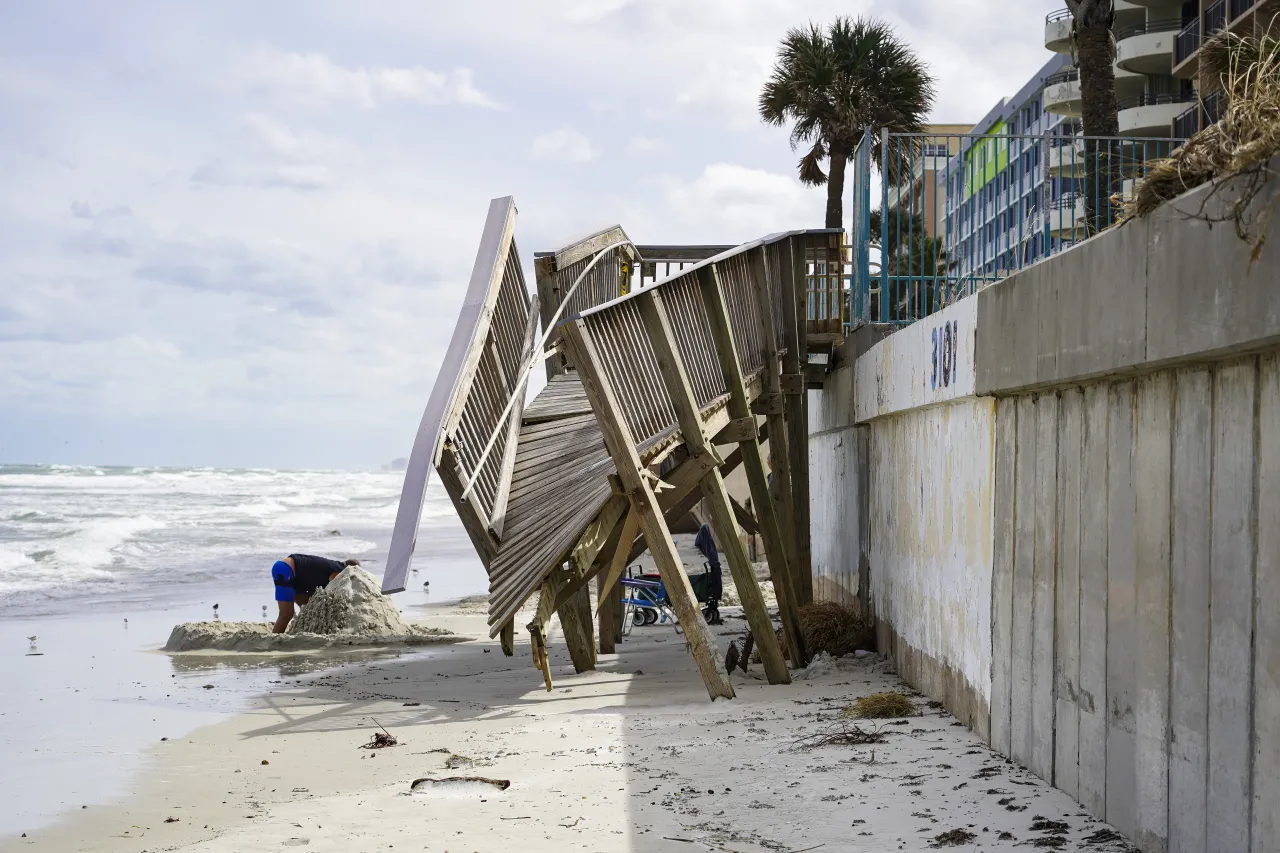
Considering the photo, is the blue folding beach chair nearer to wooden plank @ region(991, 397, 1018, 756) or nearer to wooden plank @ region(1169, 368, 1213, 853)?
wooden plank @ region(991, 397, 1018, 756)

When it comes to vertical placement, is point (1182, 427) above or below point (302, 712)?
above

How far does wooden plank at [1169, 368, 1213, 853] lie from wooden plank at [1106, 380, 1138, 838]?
0.37 m

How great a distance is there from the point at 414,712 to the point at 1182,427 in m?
6.78

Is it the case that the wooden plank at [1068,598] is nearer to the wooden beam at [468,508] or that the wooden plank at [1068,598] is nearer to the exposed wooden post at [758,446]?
the wooden beam at [468,508]

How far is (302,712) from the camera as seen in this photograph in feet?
33.2

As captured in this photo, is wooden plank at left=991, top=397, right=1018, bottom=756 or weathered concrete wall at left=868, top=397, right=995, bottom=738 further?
weathered concrete wall at left=868, top=397, right=995, bottom=738

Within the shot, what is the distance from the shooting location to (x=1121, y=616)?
197 inches

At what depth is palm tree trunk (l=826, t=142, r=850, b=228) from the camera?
28.1m

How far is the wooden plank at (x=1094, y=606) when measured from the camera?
523 centimetres

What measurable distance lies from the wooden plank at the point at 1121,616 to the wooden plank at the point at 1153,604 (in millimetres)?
53

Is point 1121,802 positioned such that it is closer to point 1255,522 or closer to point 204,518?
point 1255,522

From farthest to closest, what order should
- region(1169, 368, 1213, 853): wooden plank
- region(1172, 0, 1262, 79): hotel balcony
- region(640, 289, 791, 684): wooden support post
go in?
region(1172, 0, 1262, 79): hotel balcony
region(640, 289, 791, 684): wooden support post
region(1169, 368, 1213, 853): wooden plank

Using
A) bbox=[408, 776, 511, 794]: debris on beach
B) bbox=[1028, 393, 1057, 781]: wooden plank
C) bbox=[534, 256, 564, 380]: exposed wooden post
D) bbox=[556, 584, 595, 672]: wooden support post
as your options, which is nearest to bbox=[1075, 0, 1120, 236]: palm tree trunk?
bbox=[534, 256, 564, 380]: exposed wooden post

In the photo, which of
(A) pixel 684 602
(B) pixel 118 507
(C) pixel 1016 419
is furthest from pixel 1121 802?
(B) pixel 118 507
